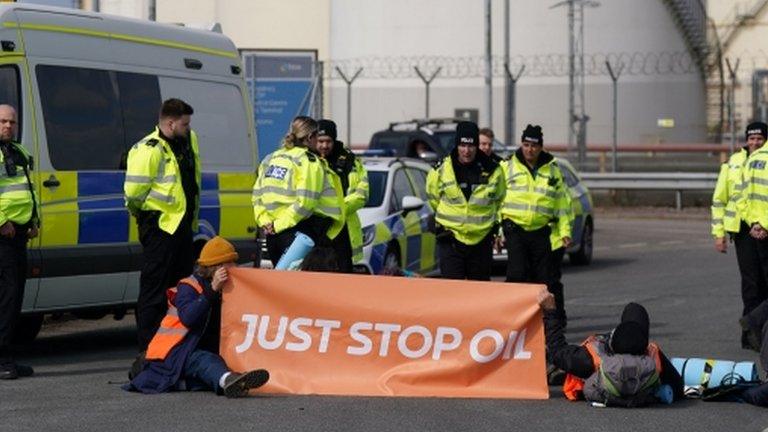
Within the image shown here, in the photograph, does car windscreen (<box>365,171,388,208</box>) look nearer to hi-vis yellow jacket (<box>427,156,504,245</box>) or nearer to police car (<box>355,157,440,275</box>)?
police car (<box>355,157,440,275</box>)

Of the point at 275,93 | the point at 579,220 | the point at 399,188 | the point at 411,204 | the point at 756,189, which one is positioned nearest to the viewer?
the point at 756,189

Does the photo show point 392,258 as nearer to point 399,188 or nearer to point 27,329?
point 399,188

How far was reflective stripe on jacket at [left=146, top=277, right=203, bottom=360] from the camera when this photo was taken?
11180 millimetres

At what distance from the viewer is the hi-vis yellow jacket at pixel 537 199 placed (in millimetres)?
13180

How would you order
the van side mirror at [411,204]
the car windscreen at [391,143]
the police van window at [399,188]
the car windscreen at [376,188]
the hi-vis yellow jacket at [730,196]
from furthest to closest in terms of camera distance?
the car windscreen at [391,143], the police van window at [399,188], the car windscreen at [376,188], the van side mirror at [411,204], the hi-vis yellow jacket at [730,196]

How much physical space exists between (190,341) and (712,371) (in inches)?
130

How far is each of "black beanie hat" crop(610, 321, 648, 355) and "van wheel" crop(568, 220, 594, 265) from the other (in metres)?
13.0

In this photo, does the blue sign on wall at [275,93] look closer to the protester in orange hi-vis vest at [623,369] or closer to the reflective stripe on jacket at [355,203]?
the reflective stripe on jacket at [355,203]

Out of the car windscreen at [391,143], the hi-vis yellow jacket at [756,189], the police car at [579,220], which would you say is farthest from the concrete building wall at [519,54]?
the hi-vis yellow jacket at [756,189]

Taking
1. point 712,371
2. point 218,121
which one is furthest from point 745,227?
point 218,121

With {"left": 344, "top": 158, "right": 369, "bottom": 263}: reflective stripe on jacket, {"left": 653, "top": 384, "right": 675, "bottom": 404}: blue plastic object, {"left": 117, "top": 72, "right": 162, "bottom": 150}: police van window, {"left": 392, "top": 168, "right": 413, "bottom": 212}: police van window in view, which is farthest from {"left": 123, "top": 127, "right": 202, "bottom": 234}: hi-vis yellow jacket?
{"left": 392, "top": 168, "right": 413, "bottom": 212}: police van window

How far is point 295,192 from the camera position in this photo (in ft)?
41.6

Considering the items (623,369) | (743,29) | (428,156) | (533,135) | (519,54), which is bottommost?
(623,369)

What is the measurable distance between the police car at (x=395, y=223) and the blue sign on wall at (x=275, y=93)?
7523mm
